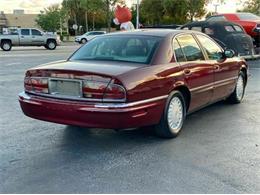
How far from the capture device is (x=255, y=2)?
Answer: 4762 centimetres

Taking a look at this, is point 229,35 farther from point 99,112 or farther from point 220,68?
point 99,112

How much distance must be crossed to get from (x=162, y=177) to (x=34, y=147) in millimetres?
1832

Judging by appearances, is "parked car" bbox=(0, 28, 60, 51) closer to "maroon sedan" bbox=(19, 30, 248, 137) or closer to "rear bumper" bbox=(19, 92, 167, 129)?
"maroon sedan" bbox=(19, 30, 248, 137)

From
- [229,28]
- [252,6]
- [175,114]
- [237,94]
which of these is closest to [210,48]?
[237,94]

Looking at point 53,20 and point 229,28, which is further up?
point 229,28

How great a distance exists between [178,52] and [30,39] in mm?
26212

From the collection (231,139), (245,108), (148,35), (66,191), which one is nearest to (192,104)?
(231,139)

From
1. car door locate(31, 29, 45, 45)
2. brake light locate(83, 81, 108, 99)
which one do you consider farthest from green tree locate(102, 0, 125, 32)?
brake light locate(83, 81, 108, 99)

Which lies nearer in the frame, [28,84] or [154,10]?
[28,84]

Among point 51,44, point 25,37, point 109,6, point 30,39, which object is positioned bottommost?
point 51,44

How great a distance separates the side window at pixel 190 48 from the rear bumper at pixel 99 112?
1.12 metres

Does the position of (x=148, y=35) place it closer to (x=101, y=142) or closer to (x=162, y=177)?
(x=101, y=142)

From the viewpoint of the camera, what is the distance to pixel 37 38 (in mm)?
30688

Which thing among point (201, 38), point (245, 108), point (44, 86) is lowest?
point (245, 108)
